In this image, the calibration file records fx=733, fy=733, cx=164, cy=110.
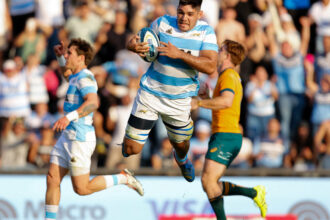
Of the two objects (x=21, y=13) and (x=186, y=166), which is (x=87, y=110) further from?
(x=21, y=13)

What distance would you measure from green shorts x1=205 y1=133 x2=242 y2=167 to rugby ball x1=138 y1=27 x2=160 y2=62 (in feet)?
5.43

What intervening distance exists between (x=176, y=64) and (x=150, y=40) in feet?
1.61

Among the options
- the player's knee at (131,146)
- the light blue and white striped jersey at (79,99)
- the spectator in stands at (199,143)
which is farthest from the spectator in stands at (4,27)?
the player's knee at (131,146)

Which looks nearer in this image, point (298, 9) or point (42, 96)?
point (42, 96)

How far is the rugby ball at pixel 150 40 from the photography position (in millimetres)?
8583

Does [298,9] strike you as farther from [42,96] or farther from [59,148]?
[59,148]

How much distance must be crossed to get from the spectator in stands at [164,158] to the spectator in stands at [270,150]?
1.61 metres

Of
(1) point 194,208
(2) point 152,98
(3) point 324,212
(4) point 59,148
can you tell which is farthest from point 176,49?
(3) point 324,212

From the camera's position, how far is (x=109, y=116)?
45.8ft

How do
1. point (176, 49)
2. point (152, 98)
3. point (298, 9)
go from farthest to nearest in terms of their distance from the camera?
1. point (298, 9)
2. point (152, 98)
3. point (176, 49)

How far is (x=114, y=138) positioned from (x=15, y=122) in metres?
1.94

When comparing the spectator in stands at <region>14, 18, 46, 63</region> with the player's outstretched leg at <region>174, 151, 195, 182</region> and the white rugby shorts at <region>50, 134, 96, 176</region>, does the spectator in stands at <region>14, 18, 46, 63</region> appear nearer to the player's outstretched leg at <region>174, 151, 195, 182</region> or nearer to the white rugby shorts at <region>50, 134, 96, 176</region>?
the white rugby shorts at <region>50, 134, 96, 176</region>

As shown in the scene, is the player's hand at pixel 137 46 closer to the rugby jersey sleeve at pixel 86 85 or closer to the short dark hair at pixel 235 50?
the rugby jersey sleeve at pixel 86 85

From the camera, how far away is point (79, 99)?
375 inches
